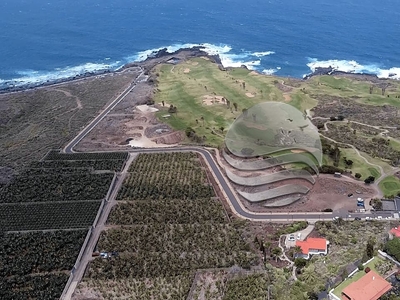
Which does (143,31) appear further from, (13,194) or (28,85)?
(13,194)

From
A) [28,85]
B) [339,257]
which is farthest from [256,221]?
[28,85]

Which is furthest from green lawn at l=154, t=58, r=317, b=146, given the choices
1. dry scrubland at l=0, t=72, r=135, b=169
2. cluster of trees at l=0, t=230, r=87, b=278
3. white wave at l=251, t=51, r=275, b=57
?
cluster of trees at l=0, t=230, r=87, b=278

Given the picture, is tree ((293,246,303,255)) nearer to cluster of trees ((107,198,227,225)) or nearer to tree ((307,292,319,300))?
tree ((307,292,319,300))

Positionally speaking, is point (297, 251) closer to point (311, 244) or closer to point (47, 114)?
point (311, 244)

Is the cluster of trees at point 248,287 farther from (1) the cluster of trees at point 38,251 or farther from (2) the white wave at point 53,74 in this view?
(2) the white wave at point 53,74

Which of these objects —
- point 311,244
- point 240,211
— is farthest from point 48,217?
point 311,244

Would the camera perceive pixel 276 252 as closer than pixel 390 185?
Yes
